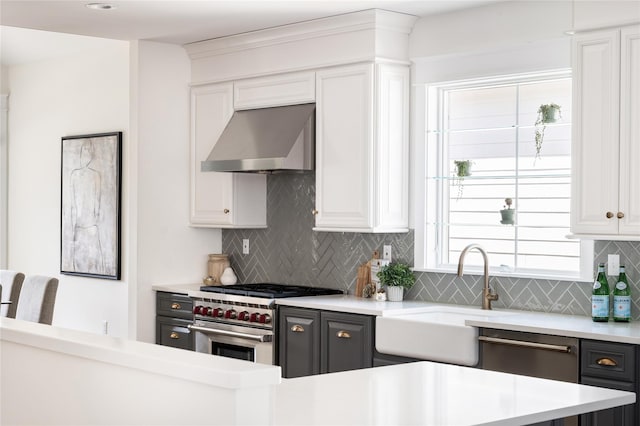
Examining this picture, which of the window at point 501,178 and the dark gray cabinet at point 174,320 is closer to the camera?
the window at point 501,178

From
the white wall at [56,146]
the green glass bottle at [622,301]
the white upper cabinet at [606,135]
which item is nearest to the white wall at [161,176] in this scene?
the white wall at [56,146]

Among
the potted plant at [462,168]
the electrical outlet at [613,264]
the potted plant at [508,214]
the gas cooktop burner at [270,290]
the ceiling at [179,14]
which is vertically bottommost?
the gas cooktop burner at [270,290]

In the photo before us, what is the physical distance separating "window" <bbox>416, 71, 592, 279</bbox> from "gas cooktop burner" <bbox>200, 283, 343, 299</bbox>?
0.68 metres

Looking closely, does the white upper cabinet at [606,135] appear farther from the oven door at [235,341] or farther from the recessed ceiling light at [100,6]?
the recessed ceiling light at [100,6]

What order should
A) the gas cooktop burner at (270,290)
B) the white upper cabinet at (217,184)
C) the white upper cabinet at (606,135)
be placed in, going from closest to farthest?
the white upper cabinet at (606,135) < the gas cooktop burner at (270,290) < the white upper cabinet at (217,184)

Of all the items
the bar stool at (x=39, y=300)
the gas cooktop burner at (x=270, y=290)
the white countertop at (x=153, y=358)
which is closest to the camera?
the white countertop at (x=153, y=358)

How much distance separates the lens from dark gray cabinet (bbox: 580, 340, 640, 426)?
3.71 m

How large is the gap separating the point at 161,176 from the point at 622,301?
317 cm

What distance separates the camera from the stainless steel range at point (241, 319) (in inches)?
207

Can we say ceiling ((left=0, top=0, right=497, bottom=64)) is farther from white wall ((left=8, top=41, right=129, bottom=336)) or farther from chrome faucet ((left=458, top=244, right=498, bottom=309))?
chrome faucet ((left=458, top=244, right=498, bottom=309))

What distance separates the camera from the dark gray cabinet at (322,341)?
476 centimetres

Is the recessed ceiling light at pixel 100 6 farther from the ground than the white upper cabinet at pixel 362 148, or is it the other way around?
the recessed ceiling light at pixel 100 6

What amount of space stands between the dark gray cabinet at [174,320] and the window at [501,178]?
1.57 meters

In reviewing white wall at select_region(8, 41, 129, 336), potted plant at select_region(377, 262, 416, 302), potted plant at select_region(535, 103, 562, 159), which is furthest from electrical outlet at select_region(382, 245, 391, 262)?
white wall at select_region(8, 41, 129, 336)
